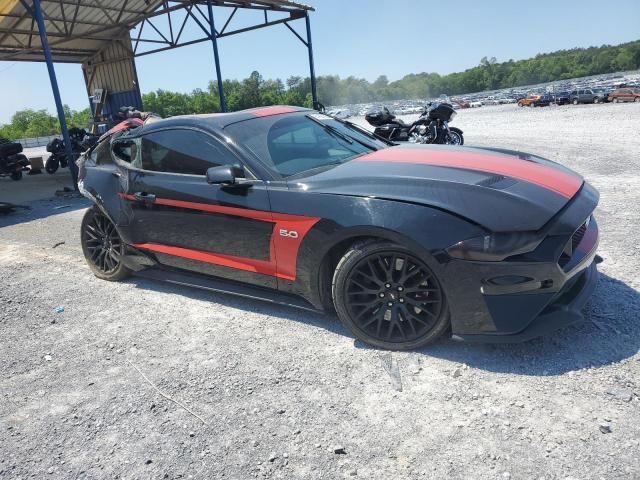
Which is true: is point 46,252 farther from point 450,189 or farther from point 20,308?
point 450,189

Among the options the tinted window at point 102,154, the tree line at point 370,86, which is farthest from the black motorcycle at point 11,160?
the tree line at point 370,86

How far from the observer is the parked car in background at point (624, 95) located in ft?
108

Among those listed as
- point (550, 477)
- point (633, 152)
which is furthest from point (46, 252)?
point (633, 152)

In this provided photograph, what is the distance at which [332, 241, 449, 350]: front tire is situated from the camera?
2.65 metres

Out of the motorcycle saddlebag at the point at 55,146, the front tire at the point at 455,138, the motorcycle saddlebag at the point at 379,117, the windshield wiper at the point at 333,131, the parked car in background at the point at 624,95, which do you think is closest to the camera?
the windshield wiper at the point at 333,131

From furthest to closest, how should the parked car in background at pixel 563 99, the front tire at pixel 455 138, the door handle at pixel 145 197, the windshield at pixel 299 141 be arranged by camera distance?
the parked car in background at pixel 563 99 → the front tire at pixel 455 138 → the door handle at pixel 145 197 → the windshield at pixel 299 141

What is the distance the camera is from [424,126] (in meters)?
9.93

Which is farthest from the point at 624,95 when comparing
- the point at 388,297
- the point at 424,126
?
the point at 388,297

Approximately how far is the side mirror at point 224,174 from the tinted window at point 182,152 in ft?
0.46

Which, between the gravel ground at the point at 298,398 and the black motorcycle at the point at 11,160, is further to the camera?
the black motorcycle at the point at 11,160

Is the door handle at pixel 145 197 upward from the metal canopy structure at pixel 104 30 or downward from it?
downward

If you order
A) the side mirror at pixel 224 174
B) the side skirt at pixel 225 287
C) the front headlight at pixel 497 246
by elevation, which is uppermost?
the side mirror at pixel 224 174

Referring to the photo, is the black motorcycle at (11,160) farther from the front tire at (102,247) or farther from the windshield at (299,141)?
the windshield at (299,141)

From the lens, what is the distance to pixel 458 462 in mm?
1980
